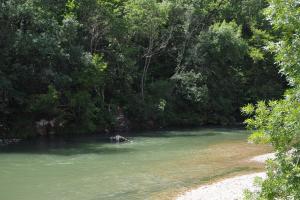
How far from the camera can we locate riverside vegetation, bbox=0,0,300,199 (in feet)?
107

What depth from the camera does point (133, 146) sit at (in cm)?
2956

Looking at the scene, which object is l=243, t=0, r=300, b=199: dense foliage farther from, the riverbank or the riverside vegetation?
the riverside vegetation

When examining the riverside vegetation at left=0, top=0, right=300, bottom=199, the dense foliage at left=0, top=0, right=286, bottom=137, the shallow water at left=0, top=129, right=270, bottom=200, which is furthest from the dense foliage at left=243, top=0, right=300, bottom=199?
the dense foliage at left=0, top=0, right=286, bottom=137

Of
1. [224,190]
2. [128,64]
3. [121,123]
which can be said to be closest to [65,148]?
[121,123]

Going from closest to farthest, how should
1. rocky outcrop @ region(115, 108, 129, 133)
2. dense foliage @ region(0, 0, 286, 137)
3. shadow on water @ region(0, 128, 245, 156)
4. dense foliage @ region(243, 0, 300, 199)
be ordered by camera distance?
1. dense foliage @ region(243, 0, 300, 199)
2. shadow on water @ region(0, 128, 245, 156)
3. dense foliage @ region(0, 0, 286, 137)
4. rocky outcrop @ region(115, 108, 129, 133)

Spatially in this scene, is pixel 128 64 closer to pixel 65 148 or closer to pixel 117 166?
pixel 65 148

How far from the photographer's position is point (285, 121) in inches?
226

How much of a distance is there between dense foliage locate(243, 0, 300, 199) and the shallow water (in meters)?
10.9

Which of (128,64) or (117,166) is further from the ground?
(128,64)

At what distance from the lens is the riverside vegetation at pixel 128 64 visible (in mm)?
32562

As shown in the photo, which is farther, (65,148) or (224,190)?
(65,148)

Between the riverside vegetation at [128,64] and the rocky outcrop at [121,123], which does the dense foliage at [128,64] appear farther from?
the rocky outcrop at [121,123]

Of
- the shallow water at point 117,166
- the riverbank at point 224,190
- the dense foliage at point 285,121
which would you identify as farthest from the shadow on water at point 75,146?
the dense foliage at point 285,121

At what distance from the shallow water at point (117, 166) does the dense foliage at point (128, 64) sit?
4118mm
